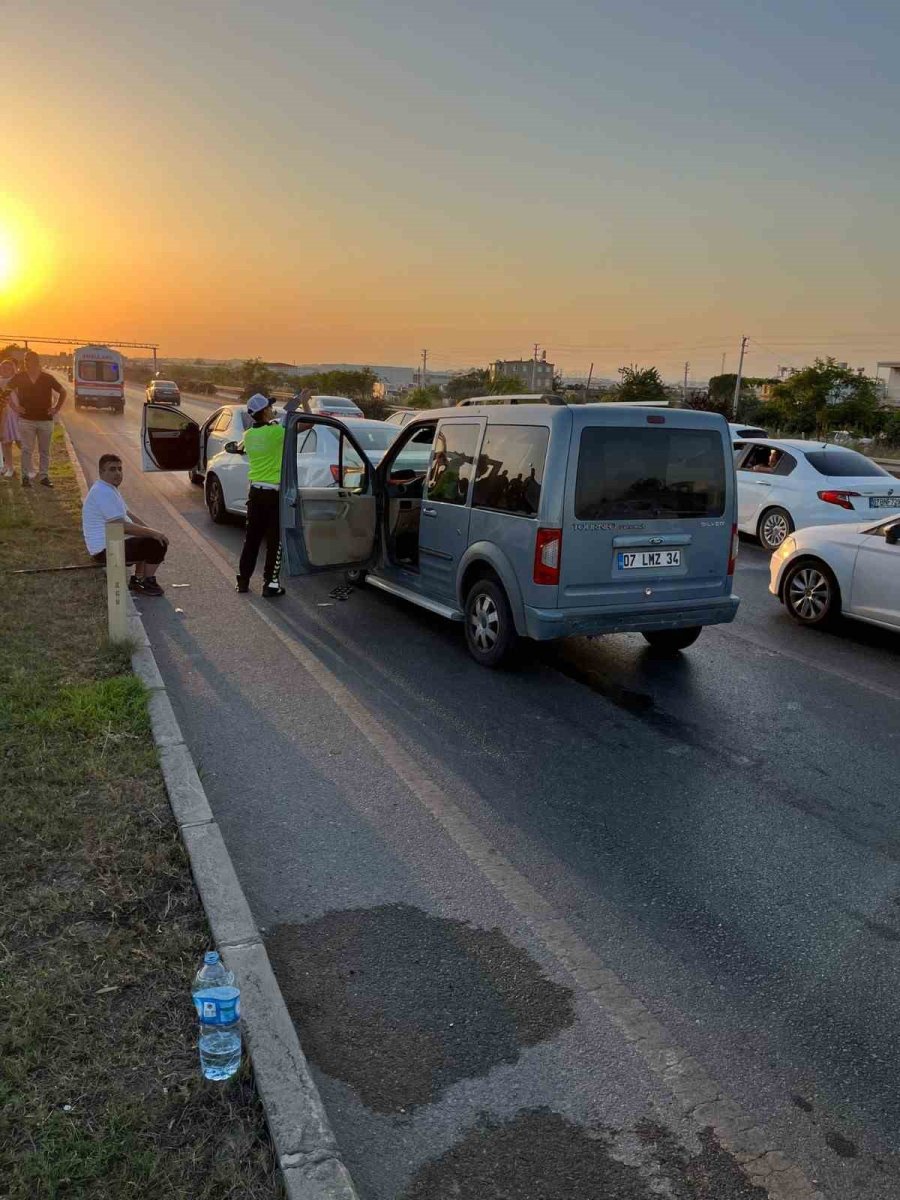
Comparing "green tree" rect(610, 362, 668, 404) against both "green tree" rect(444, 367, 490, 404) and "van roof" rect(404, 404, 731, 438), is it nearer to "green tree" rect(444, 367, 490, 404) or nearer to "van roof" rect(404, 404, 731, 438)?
"green tree" rect(444, 367, 490, 404)

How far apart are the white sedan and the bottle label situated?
6849 mm

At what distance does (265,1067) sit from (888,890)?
9.21 ft

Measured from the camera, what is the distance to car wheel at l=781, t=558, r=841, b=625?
8555 millimetres

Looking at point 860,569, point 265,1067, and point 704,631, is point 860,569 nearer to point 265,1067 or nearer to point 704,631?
point 704,631

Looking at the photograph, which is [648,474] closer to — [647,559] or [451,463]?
[647,559]

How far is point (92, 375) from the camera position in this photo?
4447 centimetres

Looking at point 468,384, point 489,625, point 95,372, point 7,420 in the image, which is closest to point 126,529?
point 489,625

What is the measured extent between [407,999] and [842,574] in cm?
654

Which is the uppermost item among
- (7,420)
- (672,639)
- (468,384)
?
(468,384)

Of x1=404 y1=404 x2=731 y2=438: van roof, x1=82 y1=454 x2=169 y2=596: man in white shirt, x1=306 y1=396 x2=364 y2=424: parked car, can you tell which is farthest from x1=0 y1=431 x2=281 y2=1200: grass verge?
x1=306 y1=396 x2=364 y2=424: parked car

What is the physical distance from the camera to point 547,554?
20.8 feet

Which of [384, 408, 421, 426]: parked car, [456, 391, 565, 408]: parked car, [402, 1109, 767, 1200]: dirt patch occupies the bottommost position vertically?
[402, 1109, 767, 1200]: dirt patch

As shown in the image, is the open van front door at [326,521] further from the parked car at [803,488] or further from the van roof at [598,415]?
the parked car at [803,488]

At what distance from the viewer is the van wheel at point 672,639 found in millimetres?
7566
